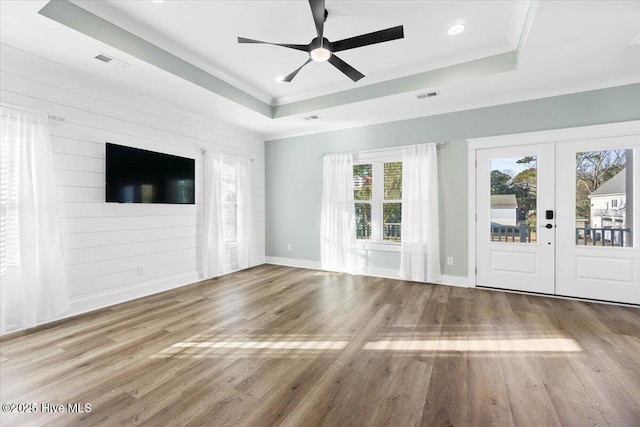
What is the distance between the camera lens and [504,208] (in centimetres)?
413

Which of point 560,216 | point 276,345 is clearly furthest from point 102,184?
point 560,216

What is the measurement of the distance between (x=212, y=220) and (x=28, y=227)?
2.28 meters

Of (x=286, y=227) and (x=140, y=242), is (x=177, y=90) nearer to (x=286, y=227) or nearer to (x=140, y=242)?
(x=140, y=242)

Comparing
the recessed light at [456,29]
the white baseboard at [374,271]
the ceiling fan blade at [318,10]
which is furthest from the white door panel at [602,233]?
the ceiling fan blade at [318,10]

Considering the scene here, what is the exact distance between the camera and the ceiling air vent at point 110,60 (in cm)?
290

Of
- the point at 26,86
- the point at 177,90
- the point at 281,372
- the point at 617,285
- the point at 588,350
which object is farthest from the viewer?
the point at 177,90

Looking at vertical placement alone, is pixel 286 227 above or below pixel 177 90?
below

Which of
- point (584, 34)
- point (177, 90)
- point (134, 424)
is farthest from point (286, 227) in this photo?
point (584, 34)

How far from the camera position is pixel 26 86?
9.62ft

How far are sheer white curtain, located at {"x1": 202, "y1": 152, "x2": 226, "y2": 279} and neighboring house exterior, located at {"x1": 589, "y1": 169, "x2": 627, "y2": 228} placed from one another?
543cm

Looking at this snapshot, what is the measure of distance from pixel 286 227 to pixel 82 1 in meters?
4.38

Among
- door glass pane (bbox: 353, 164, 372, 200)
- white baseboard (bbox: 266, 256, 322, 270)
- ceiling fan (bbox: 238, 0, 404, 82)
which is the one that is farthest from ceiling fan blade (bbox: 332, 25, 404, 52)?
white baseboard (bbox: 266, 256, 322, 270)

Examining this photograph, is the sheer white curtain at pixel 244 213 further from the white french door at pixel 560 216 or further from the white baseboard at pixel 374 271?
the white french door at pixel 560 216

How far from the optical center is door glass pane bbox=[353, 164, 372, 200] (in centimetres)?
522
